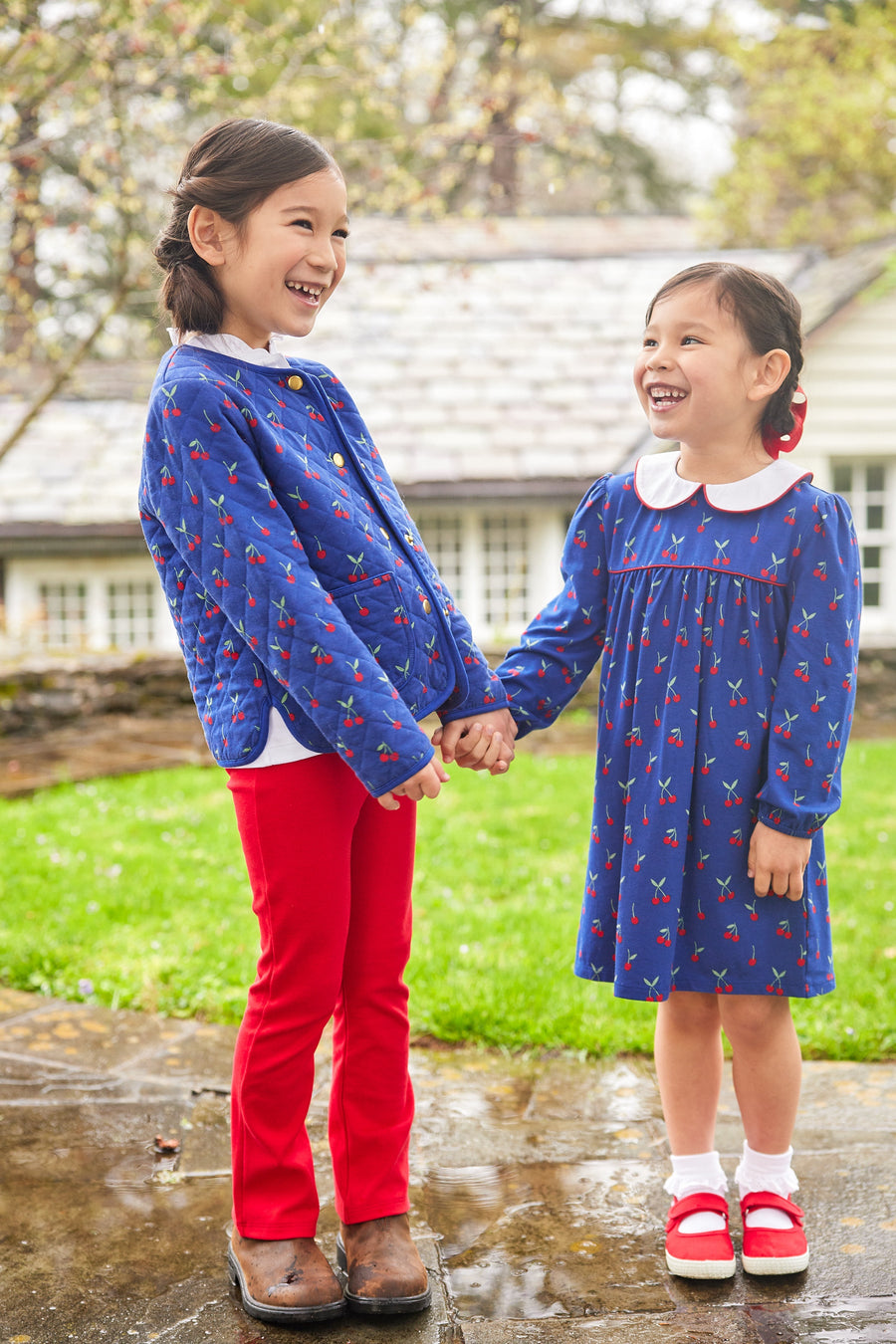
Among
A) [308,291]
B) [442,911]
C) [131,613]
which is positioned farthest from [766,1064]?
[131,613]

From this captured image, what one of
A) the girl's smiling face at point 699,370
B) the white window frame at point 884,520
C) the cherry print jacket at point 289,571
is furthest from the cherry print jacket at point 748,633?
the white window frame at point 884,520

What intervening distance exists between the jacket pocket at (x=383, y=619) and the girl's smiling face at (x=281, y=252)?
42 cm

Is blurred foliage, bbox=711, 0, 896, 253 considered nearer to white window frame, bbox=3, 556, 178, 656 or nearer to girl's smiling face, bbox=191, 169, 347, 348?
white window frame, bbox=3, 556, 178, 656

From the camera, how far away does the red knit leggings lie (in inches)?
76.0

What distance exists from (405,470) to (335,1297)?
342 inches

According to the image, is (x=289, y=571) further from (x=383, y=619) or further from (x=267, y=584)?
(x=383, y=619)

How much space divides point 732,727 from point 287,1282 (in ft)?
3.76

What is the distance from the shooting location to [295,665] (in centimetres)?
180

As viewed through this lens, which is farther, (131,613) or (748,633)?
(131,613)

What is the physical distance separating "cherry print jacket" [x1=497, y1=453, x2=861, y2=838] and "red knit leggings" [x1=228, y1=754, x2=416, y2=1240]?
19.0 inches

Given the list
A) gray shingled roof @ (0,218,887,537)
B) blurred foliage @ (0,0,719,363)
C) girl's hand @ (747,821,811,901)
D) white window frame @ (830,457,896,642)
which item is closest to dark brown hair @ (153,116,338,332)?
blurred foliage @ (0,0,719,363)

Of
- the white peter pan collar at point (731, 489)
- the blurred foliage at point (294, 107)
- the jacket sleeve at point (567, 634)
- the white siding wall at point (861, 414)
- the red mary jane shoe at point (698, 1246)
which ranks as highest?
the blurred foliage at point (294, 107)

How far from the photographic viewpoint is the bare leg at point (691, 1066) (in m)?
2.19

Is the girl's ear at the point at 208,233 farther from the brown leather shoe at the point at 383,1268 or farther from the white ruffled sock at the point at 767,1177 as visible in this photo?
the white ruffled sock at the point at 767,1177
